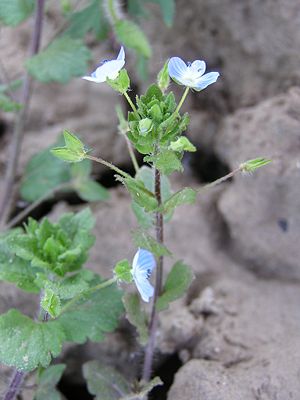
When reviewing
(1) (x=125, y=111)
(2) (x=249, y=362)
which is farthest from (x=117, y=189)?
(2) (x=249, y=362)

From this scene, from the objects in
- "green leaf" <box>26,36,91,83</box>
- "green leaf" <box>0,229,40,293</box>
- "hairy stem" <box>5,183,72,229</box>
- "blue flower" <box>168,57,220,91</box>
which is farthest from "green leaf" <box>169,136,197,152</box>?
"hairy stem" <box>5,183,72,229</box>

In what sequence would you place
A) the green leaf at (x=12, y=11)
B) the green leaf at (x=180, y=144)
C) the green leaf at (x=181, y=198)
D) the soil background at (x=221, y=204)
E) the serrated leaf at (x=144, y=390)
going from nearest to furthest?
Result: the green leaf at (x=180, y=144) < the green leaf at (x=181, y=198) < the serrated leaf at (x=144, y=390) < the soil background at (x=221, y=204) < the green leaf at (x=12, y=11)

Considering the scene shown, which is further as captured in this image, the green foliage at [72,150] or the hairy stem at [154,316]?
the hairy stem at [154,316]

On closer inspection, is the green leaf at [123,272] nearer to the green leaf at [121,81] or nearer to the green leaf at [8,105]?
the green leaf at [121,81]

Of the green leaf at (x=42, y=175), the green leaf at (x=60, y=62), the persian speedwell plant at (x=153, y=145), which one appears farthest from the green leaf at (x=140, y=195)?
the green leaf at (x=42, y=175)

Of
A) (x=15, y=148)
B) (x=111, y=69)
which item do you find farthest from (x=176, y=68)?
(x=15, y=148)

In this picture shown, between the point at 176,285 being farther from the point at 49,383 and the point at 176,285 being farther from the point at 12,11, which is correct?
the point at 12,11
